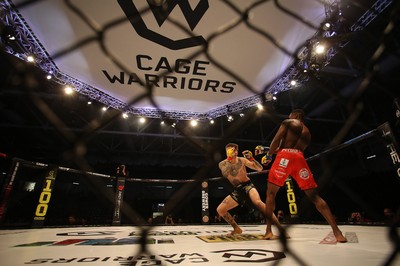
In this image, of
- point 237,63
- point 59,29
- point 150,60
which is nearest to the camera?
point 59,29

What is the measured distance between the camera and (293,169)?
219cm

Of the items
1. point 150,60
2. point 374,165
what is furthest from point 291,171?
point 374,165

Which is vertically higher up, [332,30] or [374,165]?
[332,30]

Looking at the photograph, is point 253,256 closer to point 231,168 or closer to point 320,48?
point 231,168

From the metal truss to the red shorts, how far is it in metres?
0.81

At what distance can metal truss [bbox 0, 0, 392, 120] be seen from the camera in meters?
3.77

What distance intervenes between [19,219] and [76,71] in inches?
275

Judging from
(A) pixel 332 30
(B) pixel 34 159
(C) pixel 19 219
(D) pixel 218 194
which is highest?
(A) pixel 332 30

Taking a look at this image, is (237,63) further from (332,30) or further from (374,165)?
(374,165)

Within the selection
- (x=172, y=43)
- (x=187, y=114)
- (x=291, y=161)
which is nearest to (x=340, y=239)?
(x=291, y=161)

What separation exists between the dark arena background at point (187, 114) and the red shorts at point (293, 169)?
0.21 metres

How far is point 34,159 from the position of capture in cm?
915

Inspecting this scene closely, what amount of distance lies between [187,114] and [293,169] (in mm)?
4297

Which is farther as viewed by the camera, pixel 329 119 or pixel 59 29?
pixel 329 119
